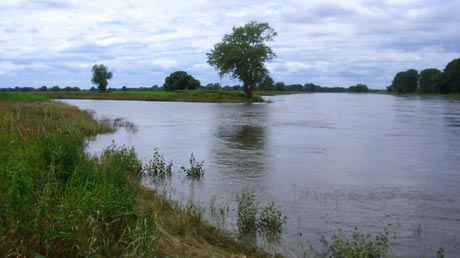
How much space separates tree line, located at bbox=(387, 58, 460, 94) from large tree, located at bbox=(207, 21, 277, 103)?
2921 inches

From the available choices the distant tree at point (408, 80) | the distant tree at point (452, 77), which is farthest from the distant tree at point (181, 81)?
the distant tree at point (408, 80)

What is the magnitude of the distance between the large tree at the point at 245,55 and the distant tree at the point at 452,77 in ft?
239

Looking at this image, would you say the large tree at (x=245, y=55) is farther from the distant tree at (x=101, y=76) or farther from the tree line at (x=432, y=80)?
the tree line at (x=432, y=80)

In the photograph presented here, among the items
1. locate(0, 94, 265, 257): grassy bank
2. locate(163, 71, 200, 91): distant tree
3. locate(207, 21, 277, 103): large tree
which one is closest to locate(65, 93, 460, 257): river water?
locate(0, 94, 265, 257): grassy bank

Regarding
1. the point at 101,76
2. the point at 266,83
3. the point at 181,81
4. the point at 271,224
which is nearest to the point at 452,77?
the point at 266,83

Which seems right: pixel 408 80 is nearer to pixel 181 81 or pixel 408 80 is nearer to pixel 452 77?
pixel 452 77

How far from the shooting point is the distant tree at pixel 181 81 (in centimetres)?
12594

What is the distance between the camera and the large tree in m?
87.5

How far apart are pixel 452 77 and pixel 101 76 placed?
108m

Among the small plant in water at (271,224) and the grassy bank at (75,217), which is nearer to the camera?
the grassy bank at (75,217)

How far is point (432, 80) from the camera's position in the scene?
153375 millimetres

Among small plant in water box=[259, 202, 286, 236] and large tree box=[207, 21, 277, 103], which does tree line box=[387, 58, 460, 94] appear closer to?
large tree box=[207, 21, 277, 103]

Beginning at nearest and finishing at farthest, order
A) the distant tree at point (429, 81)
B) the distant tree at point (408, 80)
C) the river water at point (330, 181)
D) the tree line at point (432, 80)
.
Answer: the river water at point (330, 181)
the tree line at point (432, 80)
the distant tree at point (429, 81)
the distant tree at point (408, 80)

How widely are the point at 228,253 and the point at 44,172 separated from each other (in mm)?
3318
